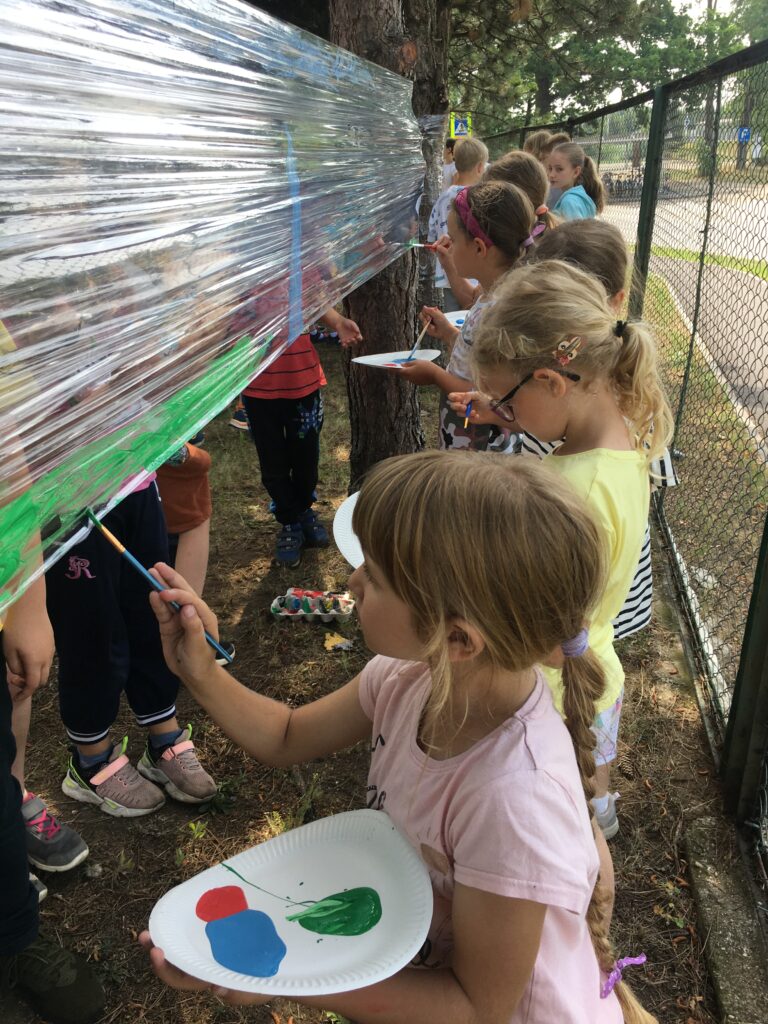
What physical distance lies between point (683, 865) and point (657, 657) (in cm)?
105

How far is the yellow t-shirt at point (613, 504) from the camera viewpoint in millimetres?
1608

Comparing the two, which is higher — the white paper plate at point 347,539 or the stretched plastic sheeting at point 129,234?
the stretched plastic sheeting at point 129,234

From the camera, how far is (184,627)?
3.94 ft

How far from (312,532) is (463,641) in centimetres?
290

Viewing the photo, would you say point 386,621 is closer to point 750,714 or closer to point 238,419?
point 750,714

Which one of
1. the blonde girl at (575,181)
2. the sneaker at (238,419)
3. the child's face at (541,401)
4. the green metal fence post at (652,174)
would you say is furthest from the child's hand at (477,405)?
the sneaker at (238,419)

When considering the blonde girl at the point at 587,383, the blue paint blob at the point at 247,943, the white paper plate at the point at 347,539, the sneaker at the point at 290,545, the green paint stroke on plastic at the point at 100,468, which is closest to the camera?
the green paint stroke on plastic at the point at 100,468

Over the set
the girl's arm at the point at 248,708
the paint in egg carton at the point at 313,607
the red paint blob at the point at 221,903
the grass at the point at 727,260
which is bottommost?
the paint in egg carton at the point at 313,607

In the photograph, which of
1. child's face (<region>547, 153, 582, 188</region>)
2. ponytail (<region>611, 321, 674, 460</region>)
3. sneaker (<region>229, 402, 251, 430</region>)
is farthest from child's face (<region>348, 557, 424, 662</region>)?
child's face (<region>547, 153, 582, 188</region>)

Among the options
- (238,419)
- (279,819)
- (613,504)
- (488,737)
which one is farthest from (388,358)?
(238,419)

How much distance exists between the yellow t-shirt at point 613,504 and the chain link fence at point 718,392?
475 mm

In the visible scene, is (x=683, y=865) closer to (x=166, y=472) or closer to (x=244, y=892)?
(x=244, y=892)

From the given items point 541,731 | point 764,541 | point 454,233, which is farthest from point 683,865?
point 454,233

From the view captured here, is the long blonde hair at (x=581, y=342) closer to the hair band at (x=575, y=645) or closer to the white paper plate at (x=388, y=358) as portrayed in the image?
the hair band at (x=575, y=645)
